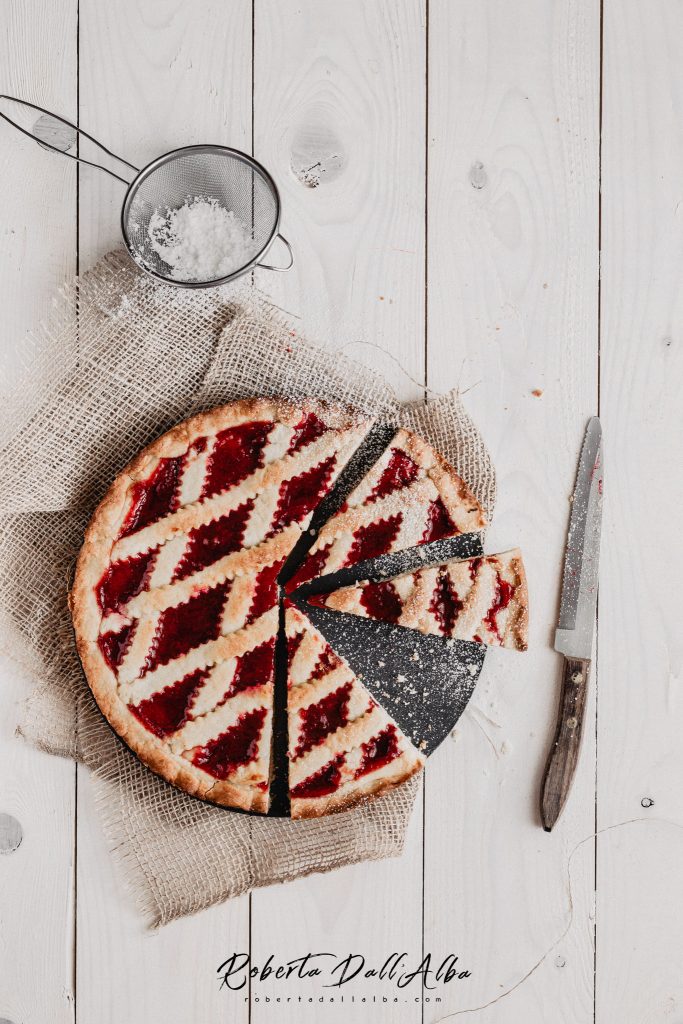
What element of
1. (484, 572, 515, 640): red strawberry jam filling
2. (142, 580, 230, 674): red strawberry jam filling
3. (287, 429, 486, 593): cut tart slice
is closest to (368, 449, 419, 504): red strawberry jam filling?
(287, 429, 486, 593): cut tart slice

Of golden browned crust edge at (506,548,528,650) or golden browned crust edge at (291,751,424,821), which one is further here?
golden browned crust edge at (506,548,528,650)

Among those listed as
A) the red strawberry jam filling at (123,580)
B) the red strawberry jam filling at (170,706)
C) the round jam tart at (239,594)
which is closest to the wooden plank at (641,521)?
the round jam tart at (239,594)

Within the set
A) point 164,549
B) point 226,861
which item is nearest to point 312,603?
point 164,549

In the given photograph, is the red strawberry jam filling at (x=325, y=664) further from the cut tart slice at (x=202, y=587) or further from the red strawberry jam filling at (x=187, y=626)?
the red strawberry jam filling at (x=187, y=626)

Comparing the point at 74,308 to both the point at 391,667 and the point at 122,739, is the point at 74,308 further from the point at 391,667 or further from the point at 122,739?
the point at 391,667

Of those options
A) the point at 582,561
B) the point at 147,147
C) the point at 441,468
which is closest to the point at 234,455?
Answer: the point at 441,468

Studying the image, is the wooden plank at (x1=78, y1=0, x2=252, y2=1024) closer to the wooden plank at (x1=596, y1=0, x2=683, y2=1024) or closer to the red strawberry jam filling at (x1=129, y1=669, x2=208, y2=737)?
the red strawberry jam filling at (x1=129, y1=669, x2=208, y2=737)
